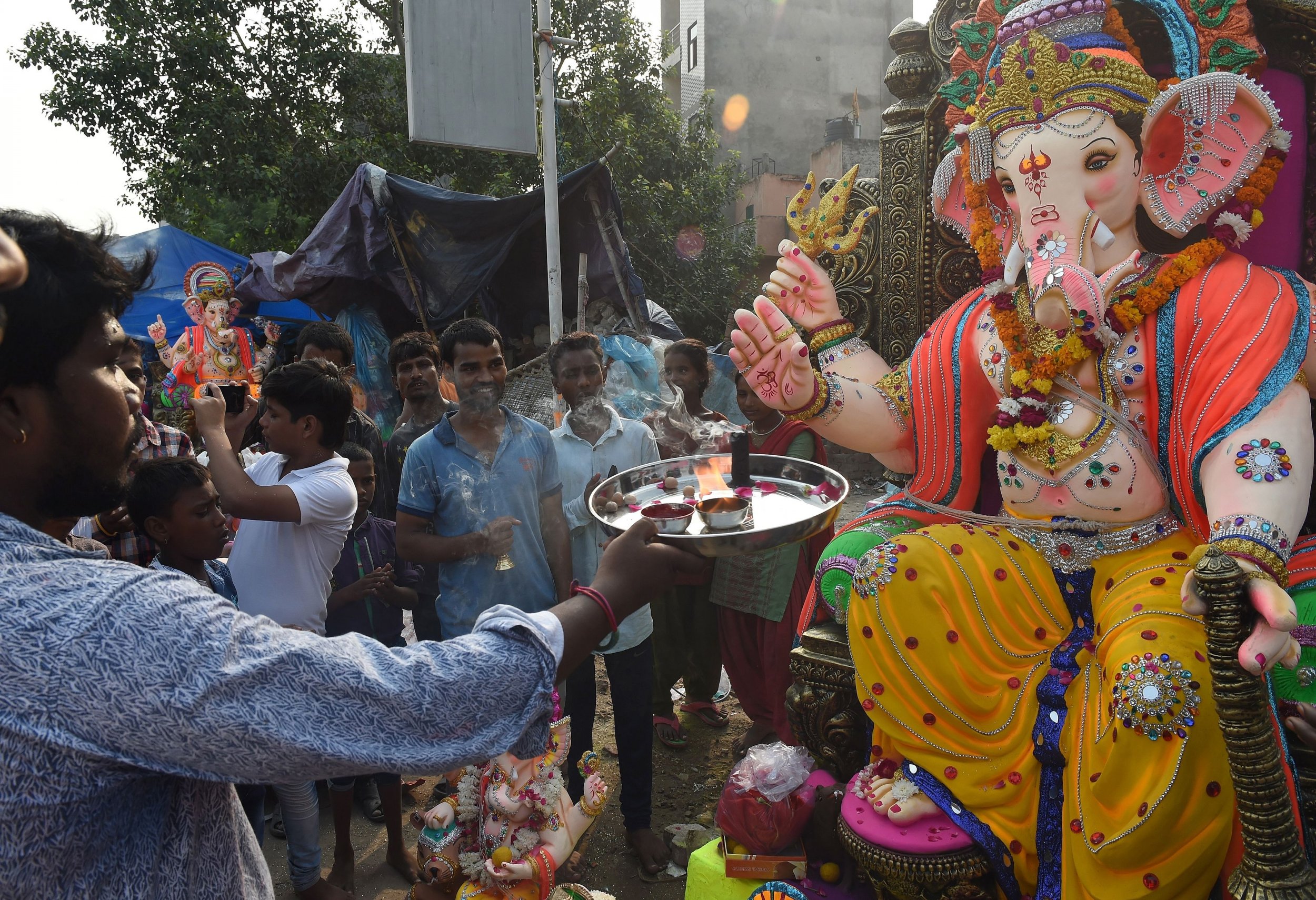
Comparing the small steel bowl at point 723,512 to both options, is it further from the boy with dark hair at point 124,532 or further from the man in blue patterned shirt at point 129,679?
the boy with dark hair at point 124,532

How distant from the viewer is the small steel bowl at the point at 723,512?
1.85 metres

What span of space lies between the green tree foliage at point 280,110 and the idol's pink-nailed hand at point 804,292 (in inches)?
363

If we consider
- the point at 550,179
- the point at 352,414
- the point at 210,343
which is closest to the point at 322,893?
the point at 352,414

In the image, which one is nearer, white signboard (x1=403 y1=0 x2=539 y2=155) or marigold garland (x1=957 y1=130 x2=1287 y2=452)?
marigold garland (x1=957 y1=130 x2=1287 y2=452)

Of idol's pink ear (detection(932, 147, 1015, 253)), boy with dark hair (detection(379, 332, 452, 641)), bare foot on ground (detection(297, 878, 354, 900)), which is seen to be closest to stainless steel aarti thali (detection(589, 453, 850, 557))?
idol's pink ear (detection(932, 147, 1015, 253))

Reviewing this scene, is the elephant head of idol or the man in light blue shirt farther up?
the elephant head of idol

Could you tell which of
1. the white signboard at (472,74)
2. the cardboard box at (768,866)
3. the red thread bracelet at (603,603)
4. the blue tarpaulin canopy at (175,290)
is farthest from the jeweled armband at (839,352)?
the blue tarpaulin canopy at (175,290)

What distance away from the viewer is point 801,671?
295cm

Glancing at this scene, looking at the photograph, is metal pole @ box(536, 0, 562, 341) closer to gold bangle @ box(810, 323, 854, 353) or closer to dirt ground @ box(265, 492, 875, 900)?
dirt ground @ box(265, 492, 875, 900)

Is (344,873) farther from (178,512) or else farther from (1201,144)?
(1201,144)

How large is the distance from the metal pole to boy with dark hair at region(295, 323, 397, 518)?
1.94 m

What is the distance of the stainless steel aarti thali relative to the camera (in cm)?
173

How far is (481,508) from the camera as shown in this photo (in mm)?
3338

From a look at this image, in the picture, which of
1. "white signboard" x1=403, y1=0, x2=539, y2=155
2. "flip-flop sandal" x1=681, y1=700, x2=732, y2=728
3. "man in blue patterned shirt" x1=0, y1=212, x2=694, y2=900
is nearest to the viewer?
"man in blue patterned shirt" x1=0, y1=212, x2=694, y2=900
